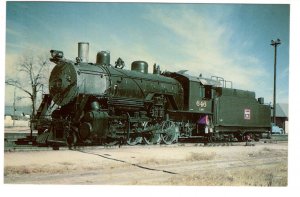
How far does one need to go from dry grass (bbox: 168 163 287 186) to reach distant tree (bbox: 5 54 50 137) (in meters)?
4.70

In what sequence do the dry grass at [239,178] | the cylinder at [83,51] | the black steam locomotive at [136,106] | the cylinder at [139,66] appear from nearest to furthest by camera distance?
1. the dry grass at [239,178]
2. the black steam locomotive at [136,106]
3. the cylinder at [83,51]
4. the cylinder at [139,66]

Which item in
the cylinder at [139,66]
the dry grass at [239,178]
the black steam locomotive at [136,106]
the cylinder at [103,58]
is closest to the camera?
the dry grass at [239,178]

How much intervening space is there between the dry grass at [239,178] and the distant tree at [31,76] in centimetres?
470

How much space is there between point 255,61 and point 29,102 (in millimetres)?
6644

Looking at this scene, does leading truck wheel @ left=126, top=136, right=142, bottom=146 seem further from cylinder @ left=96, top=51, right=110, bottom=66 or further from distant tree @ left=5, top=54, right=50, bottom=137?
distant tree @ left=5, top=54, right=50, bottom=137

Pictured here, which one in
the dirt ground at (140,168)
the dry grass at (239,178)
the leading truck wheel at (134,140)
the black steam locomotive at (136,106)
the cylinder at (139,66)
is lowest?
the dry grass at (239,178)

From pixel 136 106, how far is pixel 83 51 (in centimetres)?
222

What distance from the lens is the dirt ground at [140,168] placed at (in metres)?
→ 6.80

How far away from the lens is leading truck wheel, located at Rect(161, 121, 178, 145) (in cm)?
1151

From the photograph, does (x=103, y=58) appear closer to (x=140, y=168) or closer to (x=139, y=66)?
(x=139, y=66)

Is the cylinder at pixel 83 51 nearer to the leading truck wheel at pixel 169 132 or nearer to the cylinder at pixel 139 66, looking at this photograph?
the cylinder at pixel 139 66

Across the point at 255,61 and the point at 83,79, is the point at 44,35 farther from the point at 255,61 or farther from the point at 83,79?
the point at 255,61

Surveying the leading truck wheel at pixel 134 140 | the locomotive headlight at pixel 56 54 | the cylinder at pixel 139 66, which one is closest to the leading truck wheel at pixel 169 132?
the leading truck wheel at pixel 134 140

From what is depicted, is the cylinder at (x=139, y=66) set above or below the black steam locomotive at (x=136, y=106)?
above
